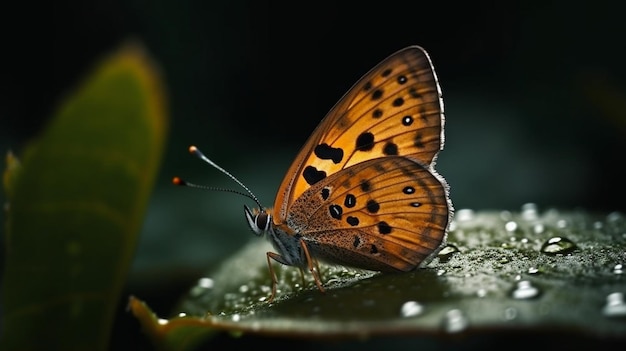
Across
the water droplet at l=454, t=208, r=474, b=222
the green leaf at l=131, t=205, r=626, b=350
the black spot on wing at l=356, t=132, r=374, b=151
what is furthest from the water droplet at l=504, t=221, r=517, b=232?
the black spot on wing at l=356, t=132, r=374, b=151

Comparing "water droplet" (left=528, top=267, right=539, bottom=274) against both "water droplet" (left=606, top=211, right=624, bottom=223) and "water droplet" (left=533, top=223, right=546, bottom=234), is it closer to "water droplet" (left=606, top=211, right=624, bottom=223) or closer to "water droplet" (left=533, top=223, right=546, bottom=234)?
"water droplet" (left=533, top=223, right=546, bottom=234)

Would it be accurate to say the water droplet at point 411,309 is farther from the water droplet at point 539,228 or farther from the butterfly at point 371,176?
the water droplet at point 539,228

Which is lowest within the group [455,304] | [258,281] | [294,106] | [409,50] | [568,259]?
[455,304]

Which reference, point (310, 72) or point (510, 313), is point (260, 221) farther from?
point (310, 72)

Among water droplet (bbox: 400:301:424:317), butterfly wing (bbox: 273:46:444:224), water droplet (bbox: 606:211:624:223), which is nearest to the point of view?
water droplet (bbox: 400:301:424:317)

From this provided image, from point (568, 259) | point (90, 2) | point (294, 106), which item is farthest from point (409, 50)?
point (90, 2)

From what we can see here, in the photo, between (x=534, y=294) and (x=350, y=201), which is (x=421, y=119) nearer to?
(x=350, y=201)
